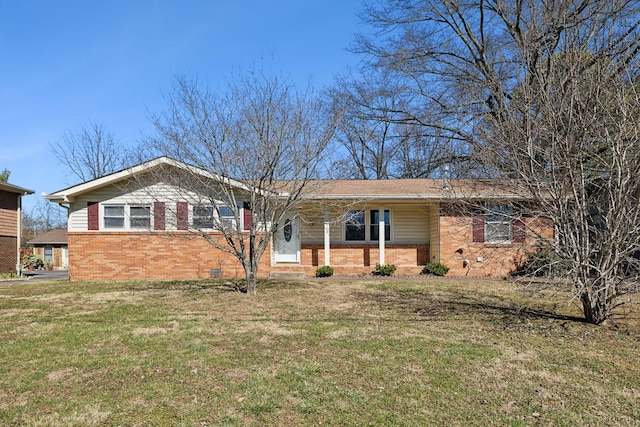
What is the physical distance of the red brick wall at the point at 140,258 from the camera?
49.1 ft

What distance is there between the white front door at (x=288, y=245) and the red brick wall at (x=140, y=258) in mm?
1185

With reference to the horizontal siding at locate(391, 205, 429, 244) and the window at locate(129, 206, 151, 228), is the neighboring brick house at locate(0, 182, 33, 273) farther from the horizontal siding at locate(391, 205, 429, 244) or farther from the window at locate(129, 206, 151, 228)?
the horizontal siding at locate(391, 205, 429, 244)

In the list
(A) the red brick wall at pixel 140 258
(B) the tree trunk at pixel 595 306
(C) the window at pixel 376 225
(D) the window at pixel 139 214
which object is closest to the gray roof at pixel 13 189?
(A) the red brick wall at pixel 140 258

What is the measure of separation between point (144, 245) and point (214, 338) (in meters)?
9.50

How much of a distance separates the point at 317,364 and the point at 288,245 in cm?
1089

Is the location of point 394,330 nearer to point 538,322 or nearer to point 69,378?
point 538,322

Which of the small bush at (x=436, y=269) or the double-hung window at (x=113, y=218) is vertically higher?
the double-hung window at (x=113, y=218)

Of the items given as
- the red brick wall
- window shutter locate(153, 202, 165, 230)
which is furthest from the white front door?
window shutter locate(153, 202, 165, 230)

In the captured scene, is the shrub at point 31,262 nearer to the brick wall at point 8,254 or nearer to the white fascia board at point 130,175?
the brick wall at point 8,254

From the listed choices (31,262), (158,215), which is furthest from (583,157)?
(31,262)

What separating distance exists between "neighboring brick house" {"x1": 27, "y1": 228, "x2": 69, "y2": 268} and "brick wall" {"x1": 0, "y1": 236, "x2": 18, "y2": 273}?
46.7 ft

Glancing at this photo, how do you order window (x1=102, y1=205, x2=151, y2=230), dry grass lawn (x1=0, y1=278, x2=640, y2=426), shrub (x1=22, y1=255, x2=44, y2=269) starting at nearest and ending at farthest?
1. dry grass lawn (x1=0, y1=278, x2=640, y2=426)
2. window (x1=102, y1=205, x2=151, y2=230)
3. shrub (x1=22, y1=255, x2=44, y2=269)

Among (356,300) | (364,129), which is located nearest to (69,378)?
(356,300)

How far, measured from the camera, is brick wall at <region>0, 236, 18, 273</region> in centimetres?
1880
